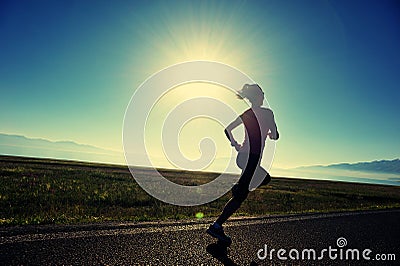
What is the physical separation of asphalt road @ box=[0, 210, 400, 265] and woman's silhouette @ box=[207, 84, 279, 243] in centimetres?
63

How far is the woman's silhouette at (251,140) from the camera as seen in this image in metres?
5.23

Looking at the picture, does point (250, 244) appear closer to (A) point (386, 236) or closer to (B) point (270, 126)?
(B) point (270, 126)

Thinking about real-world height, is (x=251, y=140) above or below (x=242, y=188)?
above

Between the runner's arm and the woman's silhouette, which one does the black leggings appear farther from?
the runner's arm

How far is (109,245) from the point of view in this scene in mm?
4676

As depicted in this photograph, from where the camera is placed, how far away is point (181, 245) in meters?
5.00

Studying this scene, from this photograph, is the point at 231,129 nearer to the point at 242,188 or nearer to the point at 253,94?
the point at 253,94

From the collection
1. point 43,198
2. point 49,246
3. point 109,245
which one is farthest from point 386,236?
point 43,198
